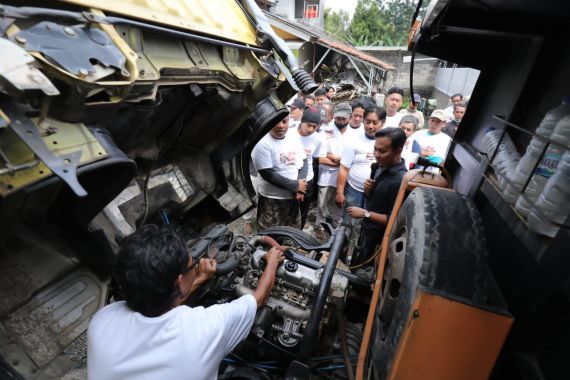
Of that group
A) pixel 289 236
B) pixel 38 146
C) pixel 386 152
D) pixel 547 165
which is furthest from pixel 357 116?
pixel 38 146

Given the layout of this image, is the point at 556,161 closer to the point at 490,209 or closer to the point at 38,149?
the point at 490,209

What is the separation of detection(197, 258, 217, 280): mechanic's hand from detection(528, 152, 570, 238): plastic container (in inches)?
66.4

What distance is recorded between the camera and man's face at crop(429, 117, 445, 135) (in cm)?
444

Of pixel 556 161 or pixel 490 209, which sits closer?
pixel 556 161

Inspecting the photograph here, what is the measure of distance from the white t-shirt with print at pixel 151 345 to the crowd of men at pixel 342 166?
2.08 metres

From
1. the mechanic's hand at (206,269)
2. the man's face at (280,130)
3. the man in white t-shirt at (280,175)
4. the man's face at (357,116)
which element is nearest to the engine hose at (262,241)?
the mechanic's hand at (206,269)

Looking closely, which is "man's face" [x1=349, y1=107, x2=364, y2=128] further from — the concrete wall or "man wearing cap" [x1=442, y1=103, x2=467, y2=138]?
the concrete wall

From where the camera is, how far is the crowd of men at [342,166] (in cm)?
312

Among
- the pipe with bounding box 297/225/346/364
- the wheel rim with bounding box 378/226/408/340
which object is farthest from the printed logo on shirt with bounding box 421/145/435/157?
the pipe with bounding box 297/225/346/364

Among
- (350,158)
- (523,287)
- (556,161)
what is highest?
(556,161)

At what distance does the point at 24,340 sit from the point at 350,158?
3.59 m

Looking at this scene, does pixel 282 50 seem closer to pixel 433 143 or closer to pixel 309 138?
pixel 309 138

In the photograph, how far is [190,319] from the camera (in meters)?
1.45

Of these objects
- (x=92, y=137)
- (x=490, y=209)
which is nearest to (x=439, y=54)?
(x=490, y=209)
